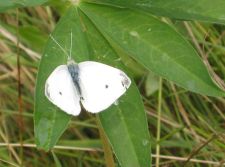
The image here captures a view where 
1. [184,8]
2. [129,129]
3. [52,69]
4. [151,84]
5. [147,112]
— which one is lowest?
[147,112]

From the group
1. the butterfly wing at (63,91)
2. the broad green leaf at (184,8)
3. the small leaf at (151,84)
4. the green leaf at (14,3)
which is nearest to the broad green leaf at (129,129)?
the butterfly wing at (63,91)

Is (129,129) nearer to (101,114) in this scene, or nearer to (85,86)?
(101,114)

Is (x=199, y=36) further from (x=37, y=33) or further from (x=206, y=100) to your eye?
(x=37, y=33)

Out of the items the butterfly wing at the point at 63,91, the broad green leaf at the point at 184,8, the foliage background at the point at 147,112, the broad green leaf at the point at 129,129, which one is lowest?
the foliage background at the point at 147,112

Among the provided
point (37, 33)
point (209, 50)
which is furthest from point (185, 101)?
point (37, 33)

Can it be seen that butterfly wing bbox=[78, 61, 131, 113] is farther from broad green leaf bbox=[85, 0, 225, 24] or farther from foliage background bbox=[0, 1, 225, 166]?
foliage background bbox=[0, 1, 225, 166]

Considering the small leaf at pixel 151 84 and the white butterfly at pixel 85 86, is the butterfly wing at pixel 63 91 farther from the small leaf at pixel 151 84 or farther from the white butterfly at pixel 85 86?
the small leaf at pixel 151 84

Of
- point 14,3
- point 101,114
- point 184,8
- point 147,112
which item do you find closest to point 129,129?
point 101,114
